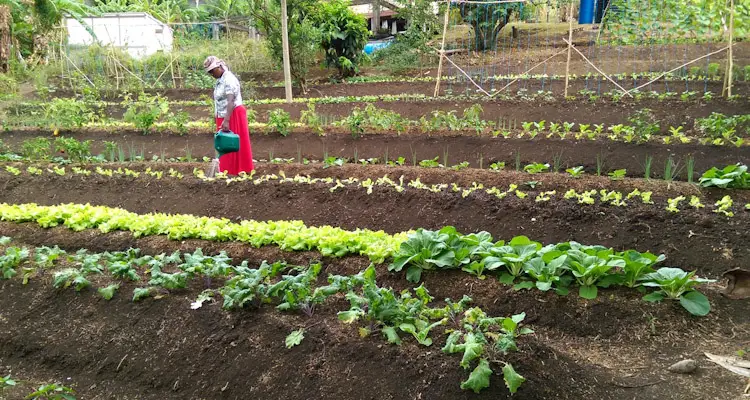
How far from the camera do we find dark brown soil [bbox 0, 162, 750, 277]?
503 cm

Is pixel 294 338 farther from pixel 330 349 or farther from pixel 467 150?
pixel 467 150

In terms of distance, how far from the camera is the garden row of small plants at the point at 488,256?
3799mm

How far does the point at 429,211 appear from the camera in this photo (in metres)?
6.23

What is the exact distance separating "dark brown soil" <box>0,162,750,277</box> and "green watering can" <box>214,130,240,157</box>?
48 cm

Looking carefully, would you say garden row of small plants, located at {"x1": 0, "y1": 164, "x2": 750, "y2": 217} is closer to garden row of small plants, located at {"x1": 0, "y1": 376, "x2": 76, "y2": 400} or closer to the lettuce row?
the lettuce row

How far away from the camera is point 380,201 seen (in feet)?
21.4

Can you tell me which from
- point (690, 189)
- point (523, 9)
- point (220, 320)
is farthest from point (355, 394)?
point (523, 9)

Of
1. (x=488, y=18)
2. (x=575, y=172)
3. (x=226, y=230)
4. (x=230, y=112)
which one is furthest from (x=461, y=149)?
(x=488, y=18)

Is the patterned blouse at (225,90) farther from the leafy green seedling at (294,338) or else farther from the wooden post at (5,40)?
the wooden post at (5,40)

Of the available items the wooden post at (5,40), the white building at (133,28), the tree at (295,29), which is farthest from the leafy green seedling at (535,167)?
the wooden post at (5,40)

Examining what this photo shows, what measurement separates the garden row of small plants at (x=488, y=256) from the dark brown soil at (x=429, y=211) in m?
0.96

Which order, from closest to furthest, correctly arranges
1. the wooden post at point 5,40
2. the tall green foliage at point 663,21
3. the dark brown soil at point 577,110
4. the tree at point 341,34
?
the dark brown soil at point 577,110, the tall green foliage at point 663,21, the tree at point 341,34, the wooden post at point 5,40

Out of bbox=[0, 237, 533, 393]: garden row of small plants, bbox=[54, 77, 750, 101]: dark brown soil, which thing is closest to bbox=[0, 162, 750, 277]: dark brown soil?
bbox=[0, 237, 533, 393]: garden row of small plants

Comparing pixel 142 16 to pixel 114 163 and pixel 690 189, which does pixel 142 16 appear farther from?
pixel 690 189
